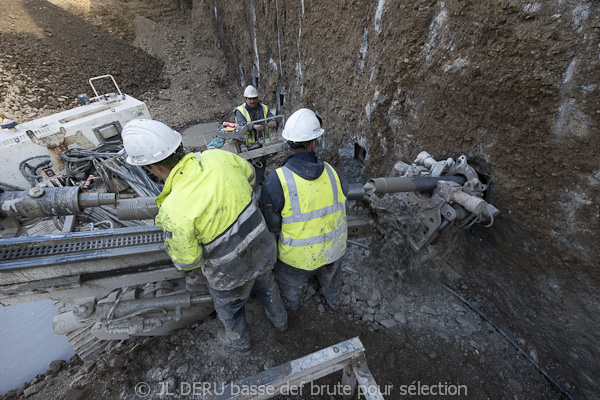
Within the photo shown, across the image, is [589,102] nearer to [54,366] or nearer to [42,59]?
[54,366]

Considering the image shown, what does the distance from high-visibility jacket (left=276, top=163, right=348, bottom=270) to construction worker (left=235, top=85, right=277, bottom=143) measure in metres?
3.01

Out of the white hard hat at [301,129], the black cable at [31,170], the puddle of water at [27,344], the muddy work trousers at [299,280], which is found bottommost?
the puddle of water at [27,344]

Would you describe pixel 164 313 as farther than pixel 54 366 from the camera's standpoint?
No

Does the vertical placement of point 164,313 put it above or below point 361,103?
below

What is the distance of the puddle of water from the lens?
11.4 feet

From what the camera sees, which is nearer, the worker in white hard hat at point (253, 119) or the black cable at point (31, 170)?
the black cable at point (31, 170)

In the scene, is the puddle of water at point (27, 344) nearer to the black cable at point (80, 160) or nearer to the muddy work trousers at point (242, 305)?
the black cable at point (80, 160)

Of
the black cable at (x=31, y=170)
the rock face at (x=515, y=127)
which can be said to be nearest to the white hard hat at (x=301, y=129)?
the rock face at (x=515, y=127)

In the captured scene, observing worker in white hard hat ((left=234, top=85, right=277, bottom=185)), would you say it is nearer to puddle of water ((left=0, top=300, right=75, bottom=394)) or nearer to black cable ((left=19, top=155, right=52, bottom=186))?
black cable ((left=19, top=155, right=52, bottom=186))

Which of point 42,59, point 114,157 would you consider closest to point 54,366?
point 114,157

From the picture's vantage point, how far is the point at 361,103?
12.7ft

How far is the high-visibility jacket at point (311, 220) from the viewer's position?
7.06ft

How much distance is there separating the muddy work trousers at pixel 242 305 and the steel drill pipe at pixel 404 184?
3.75ft

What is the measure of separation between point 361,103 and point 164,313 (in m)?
3.42
